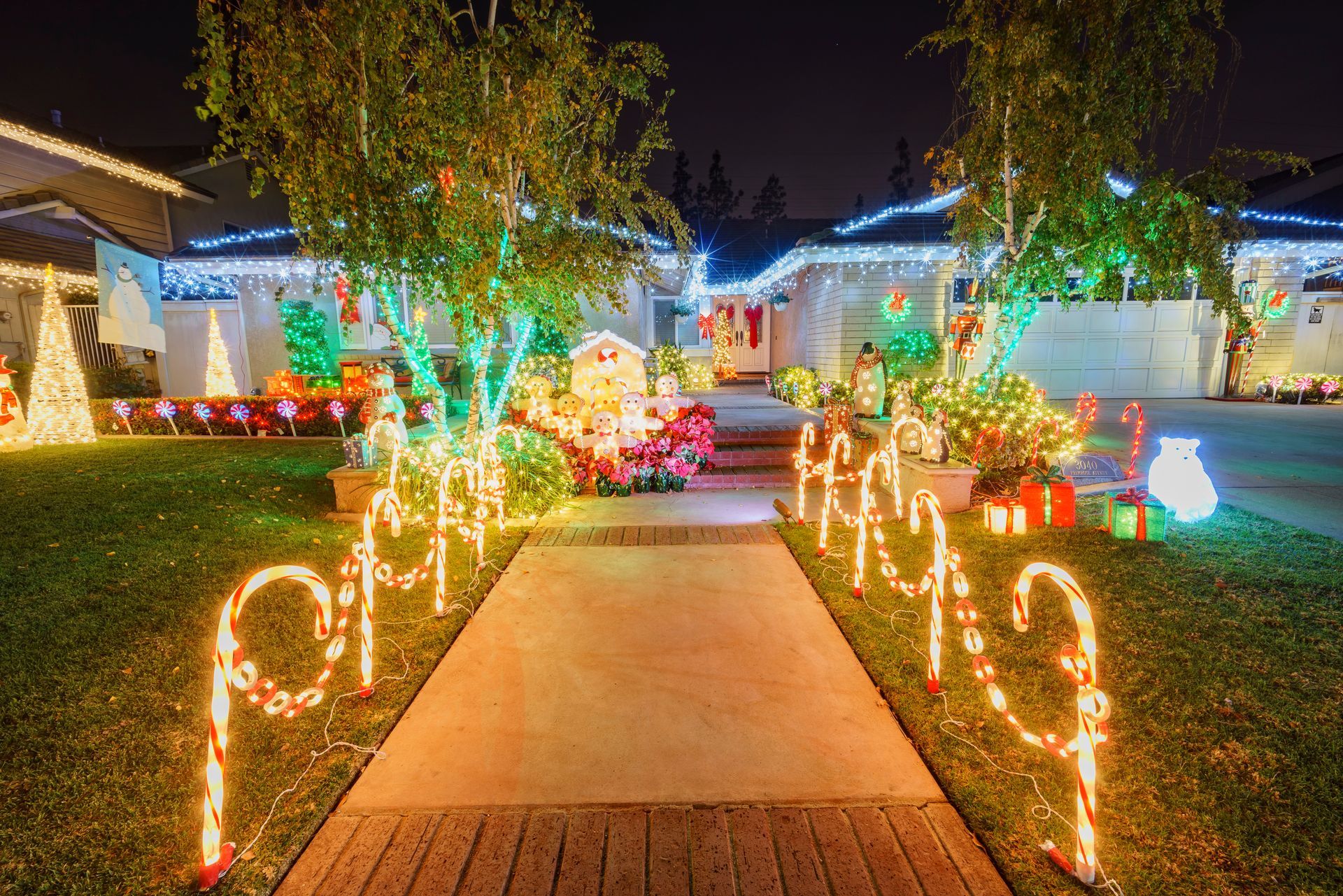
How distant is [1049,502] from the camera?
574 centimetres

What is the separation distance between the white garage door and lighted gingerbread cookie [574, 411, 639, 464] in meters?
11.4

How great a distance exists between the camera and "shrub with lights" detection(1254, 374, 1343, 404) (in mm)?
13914

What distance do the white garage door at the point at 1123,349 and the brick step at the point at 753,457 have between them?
9.25 metres

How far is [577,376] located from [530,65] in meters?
3.85

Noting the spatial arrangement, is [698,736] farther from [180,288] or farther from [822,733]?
[180,288]

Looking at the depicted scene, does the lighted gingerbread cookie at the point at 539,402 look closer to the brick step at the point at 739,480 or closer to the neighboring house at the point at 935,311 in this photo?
the brick step at the point at 739,480

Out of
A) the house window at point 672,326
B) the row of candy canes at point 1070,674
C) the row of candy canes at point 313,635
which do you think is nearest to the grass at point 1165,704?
the row of candy canes at point 1070,674

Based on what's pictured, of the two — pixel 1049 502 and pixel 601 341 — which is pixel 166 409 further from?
pixel 1049 502

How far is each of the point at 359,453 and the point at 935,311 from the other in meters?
11.4

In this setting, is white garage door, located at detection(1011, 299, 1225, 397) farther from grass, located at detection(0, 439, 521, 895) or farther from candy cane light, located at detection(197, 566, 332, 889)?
candy cane light, located at detection(197, 566, 332, 889)

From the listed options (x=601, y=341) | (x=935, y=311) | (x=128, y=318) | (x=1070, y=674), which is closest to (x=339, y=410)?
(x=128, y=318)

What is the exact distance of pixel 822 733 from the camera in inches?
110

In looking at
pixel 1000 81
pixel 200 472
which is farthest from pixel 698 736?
pixel 200 472

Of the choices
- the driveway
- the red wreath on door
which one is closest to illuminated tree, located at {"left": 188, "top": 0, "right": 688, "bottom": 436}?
the driveway
